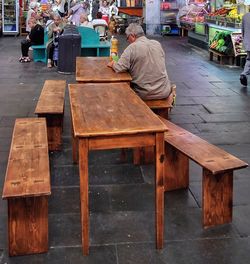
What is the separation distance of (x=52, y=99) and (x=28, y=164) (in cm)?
241

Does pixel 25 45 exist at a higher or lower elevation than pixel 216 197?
higher

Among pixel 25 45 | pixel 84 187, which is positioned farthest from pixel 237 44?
pixel 84 187

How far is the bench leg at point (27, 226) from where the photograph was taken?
10.2 ft

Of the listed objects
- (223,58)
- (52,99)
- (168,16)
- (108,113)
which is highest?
(168,16)

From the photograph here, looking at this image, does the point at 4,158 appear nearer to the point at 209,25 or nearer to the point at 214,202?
the point at 214,202

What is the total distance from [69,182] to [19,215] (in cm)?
130

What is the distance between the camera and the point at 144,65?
17.0ft

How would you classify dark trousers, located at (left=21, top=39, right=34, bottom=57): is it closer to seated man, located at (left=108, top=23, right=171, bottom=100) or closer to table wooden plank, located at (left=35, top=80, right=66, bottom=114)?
table wooden plank, located at (left=35, top=80, right=66, bottom=114)

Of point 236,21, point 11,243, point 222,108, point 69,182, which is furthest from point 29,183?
point 236,21

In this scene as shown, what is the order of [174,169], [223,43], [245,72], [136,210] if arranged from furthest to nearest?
1. [223,43]
2. [245,72]
3. [174,169]
4. [136,210]

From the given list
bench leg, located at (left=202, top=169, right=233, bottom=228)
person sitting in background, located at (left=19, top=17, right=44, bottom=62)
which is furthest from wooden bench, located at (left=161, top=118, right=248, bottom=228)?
person sitting in background, located at (left=19, top=17, right=44, bottom=62)

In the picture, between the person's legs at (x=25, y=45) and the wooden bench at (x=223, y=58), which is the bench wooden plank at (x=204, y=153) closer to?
the wooden bench at (x=223, y=58)

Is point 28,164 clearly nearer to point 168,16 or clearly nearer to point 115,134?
point 115,134

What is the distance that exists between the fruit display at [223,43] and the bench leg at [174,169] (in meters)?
7.80
